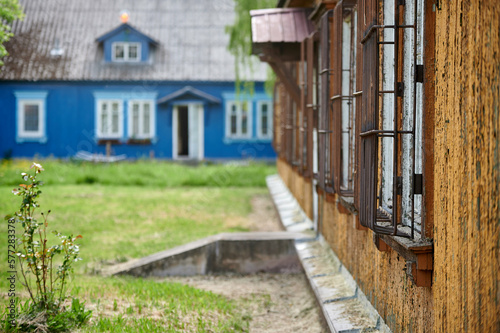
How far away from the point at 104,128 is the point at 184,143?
3.62 metres

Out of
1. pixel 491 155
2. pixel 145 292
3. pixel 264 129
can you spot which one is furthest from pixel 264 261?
pixel 264 129

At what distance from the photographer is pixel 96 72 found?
21.7 meters

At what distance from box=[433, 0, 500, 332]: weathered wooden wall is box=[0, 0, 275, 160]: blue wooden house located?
18.8 metres

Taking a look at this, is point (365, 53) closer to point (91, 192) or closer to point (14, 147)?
point (91, 192)

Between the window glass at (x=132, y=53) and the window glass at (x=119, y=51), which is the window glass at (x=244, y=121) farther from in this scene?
the window glass at (x=119, y=51)

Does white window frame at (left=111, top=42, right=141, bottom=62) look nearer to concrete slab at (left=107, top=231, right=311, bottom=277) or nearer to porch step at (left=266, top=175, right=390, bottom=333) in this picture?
porch step at (left=266, top=175, right=390, bottom=333)

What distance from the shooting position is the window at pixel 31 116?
70.9 ft

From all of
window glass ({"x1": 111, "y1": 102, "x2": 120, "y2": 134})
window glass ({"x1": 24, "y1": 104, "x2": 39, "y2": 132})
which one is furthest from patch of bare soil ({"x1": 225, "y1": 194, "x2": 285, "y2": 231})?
window glass ({"x1": 24, "y1": 104, "x2": 39, "y2": 132})

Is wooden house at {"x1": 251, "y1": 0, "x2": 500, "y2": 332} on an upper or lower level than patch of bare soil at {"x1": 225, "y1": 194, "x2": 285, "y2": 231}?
upper

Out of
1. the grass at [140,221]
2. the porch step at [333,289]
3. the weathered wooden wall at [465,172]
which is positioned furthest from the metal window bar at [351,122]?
the weathered wooden wall at [465,172]

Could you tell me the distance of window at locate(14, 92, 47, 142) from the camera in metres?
21.6

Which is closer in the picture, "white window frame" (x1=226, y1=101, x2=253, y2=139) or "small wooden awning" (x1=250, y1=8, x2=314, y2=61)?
"small wooden awning" (x1=250, y1=8, x2=314, y2=61)

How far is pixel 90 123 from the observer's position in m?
21.9

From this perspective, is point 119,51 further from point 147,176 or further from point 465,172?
point 465,172
